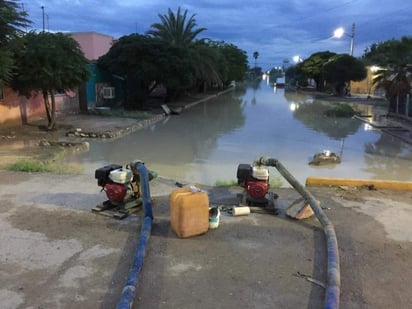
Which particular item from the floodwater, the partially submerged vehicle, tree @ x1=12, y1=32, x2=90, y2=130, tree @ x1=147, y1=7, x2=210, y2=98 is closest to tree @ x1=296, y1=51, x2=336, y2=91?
tree @ x1=147, y1=7, x2=210, y2=98

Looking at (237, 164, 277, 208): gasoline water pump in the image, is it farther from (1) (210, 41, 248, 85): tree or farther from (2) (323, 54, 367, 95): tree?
(1) (210, 41, 248, 85): tree

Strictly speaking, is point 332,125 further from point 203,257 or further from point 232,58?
point 232,58

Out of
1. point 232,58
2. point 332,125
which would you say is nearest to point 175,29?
point 332,125

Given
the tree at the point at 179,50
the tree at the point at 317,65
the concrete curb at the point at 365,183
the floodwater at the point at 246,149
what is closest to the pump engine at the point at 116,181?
the concrete curb at the point at 365,183

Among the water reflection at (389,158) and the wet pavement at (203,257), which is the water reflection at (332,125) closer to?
the water reflection at (389,158)

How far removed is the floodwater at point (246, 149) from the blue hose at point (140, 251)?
3.97 m

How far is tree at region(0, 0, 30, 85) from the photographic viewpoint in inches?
418

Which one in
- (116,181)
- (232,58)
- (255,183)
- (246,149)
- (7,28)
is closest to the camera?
(116,181)

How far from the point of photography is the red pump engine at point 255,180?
5.46m

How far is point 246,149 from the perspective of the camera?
1396 centimetres

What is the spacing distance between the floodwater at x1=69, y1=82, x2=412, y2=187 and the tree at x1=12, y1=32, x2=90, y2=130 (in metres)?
2.42

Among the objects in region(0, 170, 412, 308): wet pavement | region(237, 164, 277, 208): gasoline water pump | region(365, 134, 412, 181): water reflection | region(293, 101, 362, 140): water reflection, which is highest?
region(237, 164, 277, 208): gasoline water pump

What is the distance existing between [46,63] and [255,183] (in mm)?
10143

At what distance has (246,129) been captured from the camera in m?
19.4
